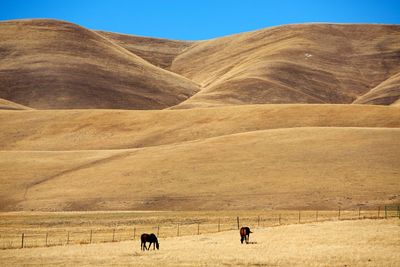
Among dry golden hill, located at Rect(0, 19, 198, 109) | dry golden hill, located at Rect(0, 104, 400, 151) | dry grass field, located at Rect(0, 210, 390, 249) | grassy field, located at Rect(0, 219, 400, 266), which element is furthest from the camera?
dry golden hill, located at Rect(0, 19, 198, 109)

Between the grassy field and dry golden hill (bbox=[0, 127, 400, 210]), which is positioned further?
dry golden hill (bbox=[0, 127, 400, 210])

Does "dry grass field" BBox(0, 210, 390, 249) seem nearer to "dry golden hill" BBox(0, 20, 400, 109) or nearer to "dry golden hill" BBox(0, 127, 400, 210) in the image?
"dry golden hill" BBox(0, 127, 400, 210)

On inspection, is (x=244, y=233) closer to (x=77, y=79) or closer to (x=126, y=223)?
(x=126, y=223)

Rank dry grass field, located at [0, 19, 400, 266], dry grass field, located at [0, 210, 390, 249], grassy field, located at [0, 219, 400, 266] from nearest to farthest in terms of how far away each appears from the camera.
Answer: grassy field, located at [0, 219, 400, 266] < dry grass field, located at [0, 19, 400, 266] < dry grass field, located at [0, 210, 390, 249]

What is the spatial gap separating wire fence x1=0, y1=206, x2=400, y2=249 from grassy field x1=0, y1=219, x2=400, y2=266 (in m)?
3.00

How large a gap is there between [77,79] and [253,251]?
147 meters

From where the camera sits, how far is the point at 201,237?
37.2 meters

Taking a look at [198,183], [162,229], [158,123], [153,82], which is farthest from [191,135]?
[153,82]

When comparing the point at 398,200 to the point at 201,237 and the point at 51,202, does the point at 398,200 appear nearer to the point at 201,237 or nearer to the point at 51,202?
the point at 201,237

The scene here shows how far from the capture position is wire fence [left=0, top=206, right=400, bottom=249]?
37375 millimetres

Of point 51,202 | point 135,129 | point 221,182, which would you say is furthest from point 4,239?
point 135,129

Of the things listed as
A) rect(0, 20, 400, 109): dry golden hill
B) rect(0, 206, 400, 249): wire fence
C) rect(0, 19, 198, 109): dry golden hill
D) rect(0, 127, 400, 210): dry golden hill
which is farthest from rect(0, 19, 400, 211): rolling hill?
rect(0, 206, 400, 249): wire fence

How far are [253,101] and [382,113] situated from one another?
65.1m

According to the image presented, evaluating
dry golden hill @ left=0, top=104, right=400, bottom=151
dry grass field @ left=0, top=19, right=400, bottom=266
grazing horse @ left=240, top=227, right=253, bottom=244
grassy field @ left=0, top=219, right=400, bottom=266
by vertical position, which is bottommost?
grassy field @ left=0, top=219, right=400, bottom=266
